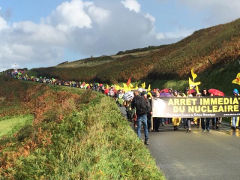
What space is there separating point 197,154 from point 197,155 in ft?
0.52

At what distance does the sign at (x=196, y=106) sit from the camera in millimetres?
17781

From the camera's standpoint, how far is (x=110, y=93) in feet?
120

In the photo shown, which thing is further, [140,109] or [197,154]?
[140,109]

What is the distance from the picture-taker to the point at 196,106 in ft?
→ 58.9

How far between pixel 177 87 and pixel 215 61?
5650 mm

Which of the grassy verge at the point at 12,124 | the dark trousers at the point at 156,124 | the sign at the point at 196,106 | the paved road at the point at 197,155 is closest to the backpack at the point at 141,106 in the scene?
the paved road at the point at 197,155

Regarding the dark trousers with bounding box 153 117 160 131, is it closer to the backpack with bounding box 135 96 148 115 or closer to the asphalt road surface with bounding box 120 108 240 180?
the asphalt road surface with bounding box 120 108 240 180

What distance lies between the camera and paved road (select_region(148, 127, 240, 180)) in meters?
8.86

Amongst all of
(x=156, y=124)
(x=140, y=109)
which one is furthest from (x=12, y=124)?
(x=140, y=109)

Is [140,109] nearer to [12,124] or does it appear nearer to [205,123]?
[205,123]

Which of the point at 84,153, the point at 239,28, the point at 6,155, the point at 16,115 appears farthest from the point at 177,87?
the point at 84,153

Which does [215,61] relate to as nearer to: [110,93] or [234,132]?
[110,93]

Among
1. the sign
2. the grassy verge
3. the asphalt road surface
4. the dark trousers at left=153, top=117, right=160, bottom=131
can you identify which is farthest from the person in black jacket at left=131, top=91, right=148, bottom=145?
the grassy verge

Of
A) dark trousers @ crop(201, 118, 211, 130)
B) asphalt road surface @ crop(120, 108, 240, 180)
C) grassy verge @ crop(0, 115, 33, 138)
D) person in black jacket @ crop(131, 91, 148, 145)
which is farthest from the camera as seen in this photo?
grassy verge @ crop(0, 115, 33, 138)
